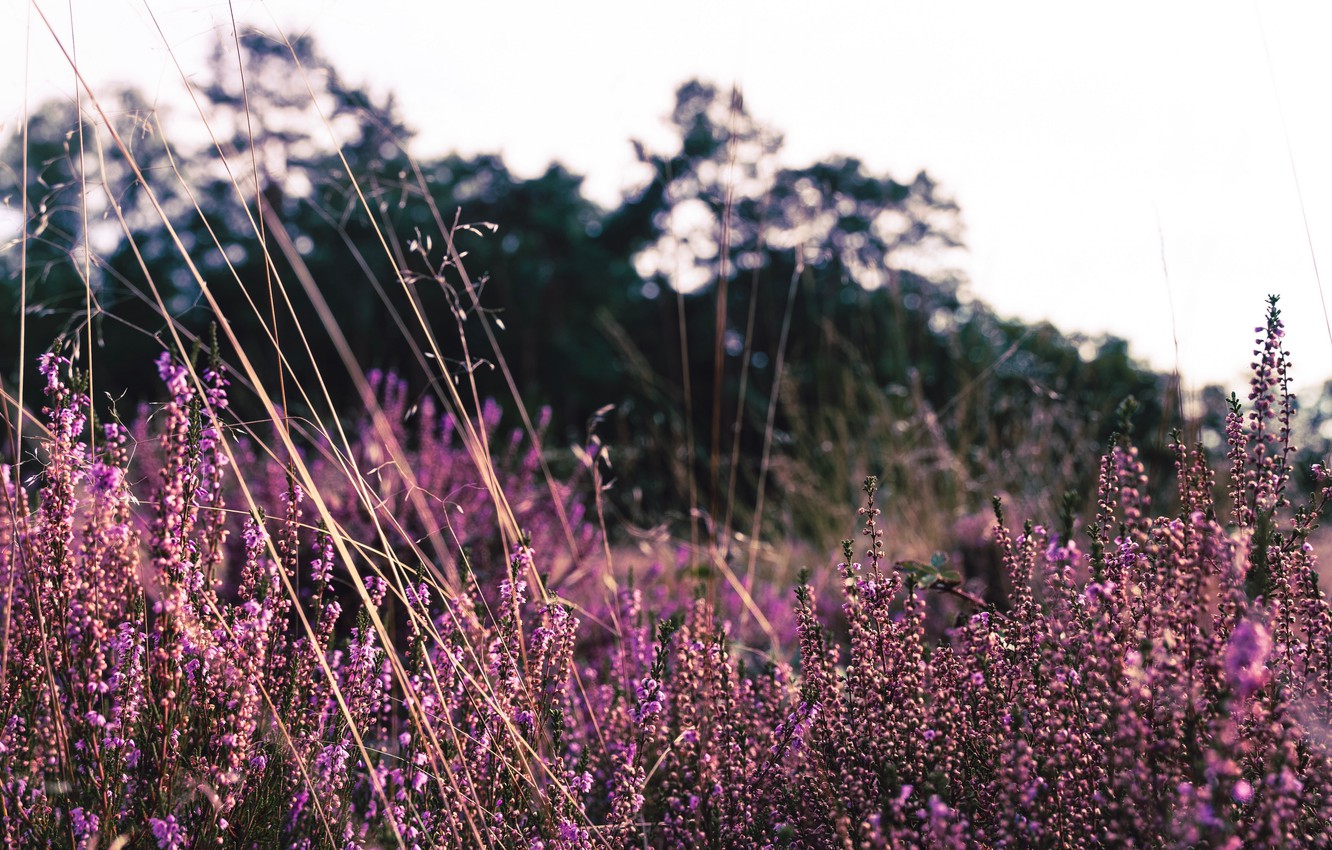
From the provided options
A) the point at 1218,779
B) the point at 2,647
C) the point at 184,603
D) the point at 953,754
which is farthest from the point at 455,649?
the point at 1218,779

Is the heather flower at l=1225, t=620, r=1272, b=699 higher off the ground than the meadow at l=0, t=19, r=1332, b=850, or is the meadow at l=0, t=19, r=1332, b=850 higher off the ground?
the heather flower at l=1225, t=620, r=1272, b=699

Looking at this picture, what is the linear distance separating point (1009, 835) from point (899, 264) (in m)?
12.6

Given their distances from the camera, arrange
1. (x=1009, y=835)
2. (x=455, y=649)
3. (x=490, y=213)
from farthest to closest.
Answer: (x=490, y=213), (x=455, y=649), (x=1009, y=835)

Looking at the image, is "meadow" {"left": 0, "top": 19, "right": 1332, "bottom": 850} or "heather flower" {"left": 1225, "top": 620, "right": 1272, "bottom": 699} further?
"meadow" {"left": 0, "top": 19, "right": 1332, "bottom": 850}

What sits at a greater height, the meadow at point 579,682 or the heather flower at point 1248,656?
the heather flower at point 1248,656

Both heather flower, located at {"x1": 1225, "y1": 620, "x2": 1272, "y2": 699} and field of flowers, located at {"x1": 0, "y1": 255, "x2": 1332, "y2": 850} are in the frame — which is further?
field of flowers, located at {"x1": 0, "y1": 255, "x2": 1332, "y2": 850}

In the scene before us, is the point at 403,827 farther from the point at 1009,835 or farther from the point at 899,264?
the point at 899,264

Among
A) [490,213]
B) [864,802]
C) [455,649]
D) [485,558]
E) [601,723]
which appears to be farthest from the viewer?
[490,213]

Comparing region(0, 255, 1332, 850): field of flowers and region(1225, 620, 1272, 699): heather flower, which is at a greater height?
region(1225, 620, 1272, 699): heather flower

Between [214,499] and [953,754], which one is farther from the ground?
[214,499]

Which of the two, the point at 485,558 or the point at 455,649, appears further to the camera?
the point at 485,558

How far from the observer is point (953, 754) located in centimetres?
150

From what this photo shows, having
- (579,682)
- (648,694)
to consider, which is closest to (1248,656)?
(648,694)

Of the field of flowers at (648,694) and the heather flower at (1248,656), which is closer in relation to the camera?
the heather flower at (1248,656)
